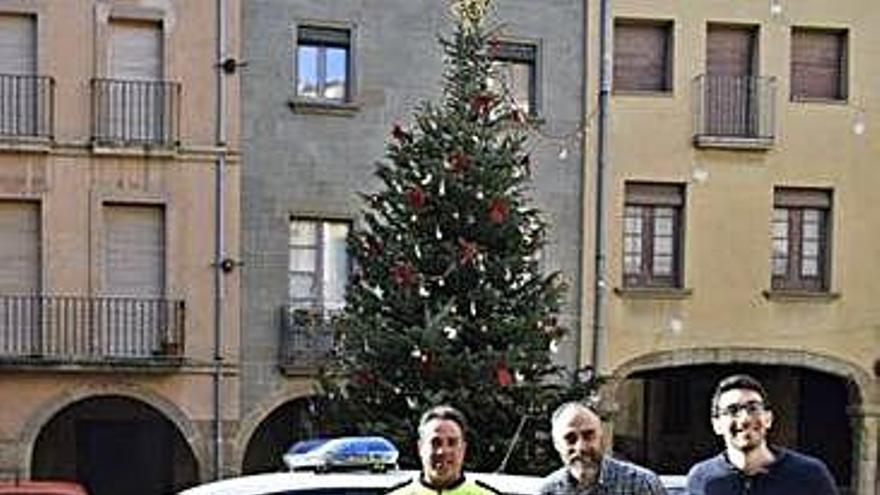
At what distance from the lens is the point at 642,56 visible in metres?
21.4

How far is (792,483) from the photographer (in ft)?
16.2

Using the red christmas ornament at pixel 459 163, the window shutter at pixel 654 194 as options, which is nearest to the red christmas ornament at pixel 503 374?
the red christmas ornament at pixel 459 163

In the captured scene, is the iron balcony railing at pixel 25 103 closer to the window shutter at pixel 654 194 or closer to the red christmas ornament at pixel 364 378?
the red christmas ornament at pixel 364 378

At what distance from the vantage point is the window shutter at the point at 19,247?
1944cm

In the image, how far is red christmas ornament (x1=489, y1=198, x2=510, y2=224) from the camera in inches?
523

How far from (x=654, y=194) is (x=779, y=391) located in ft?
15.7

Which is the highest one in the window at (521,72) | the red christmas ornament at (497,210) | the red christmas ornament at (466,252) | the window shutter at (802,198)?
the window at (521,72)

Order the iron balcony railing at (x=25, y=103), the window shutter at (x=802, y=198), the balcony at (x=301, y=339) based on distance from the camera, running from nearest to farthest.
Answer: the iron balcony railing at (x=25, y=103)
the balcony at (x=301, y=339)
the window shutter at (x=802, y=198)

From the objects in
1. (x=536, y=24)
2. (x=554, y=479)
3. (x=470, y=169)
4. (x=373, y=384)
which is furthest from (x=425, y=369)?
(x=536, y=24)

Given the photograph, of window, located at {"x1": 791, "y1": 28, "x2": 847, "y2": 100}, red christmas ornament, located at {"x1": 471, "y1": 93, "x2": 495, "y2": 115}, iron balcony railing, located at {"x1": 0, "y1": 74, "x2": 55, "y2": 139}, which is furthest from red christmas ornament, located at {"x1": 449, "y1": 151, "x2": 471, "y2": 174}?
window, located at {"x1": 791, "y1": 28, "x2": 847, "y2": 100}

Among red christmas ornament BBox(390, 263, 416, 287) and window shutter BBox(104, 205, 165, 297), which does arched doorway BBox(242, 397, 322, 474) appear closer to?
window shutter BBox(104, 205, 165, 297)

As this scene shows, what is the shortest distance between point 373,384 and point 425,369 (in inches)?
24.8

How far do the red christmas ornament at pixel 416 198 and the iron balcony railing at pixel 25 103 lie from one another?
807 cm

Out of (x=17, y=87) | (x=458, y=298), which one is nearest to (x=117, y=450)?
(x=17, y=87)
